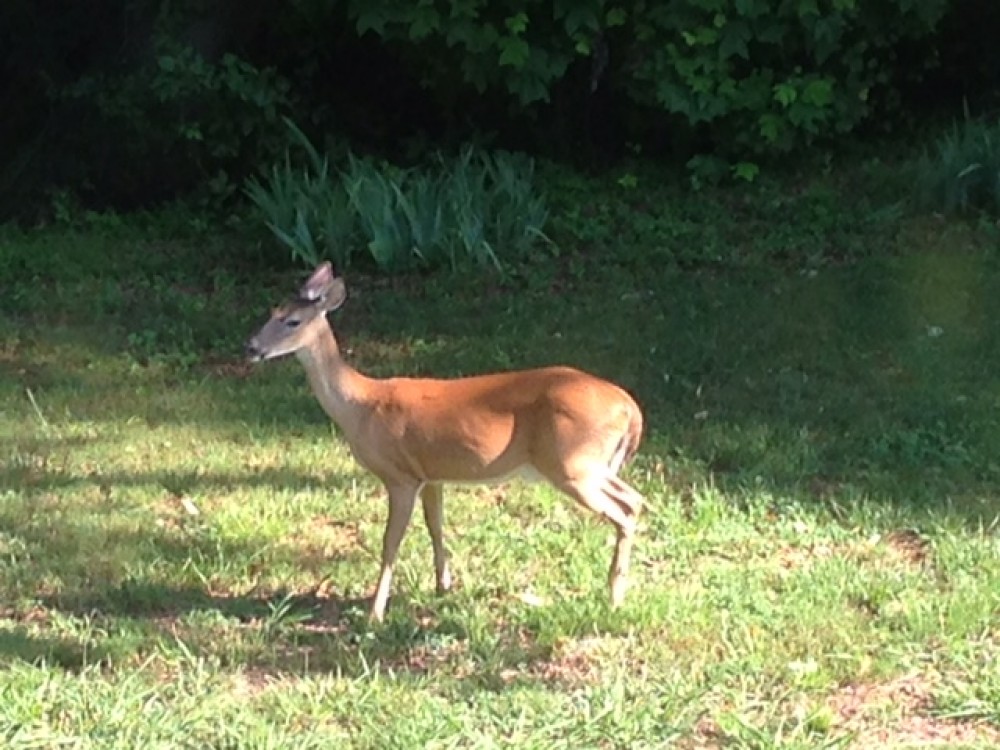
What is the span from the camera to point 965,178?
10141 millimetres

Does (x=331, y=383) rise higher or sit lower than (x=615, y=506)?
higher

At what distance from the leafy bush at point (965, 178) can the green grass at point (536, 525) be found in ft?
1.08

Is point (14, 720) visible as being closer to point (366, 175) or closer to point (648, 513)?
point (648, 513)

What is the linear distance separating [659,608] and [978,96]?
833 cm

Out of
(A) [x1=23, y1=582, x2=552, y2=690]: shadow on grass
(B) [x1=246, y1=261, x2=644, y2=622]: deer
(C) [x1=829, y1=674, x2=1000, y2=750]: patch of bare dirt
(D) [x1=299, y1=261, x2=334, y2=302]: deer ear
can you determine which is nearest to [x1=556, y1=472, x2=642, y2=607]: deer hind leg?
(B) [x1=246, y1=261, x2=644, y2=622]: deer

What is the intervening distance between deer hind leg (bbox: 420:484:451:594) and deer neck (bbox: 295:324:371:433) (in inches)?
13.4

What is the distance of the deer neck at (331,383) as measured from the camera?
5414mm

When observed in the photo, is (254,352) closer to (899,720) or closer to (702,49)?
(899,720)

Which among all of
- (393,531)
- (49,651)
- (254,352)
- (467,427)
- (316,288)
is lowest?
(49,651)

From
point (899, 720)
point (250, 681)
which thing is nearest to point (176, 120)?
point (250, 681)

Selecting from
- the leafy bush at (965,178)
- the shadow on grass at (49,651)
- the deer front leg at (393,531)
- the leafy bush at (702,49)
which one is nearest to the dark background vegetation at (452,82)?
the leafy bush at (702,49)

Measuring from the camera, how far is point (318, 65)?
12.5m

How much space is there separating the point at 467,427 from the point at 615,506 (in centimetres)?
50

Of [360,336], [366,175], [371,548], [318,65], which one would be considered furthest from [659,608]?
[318,65]
